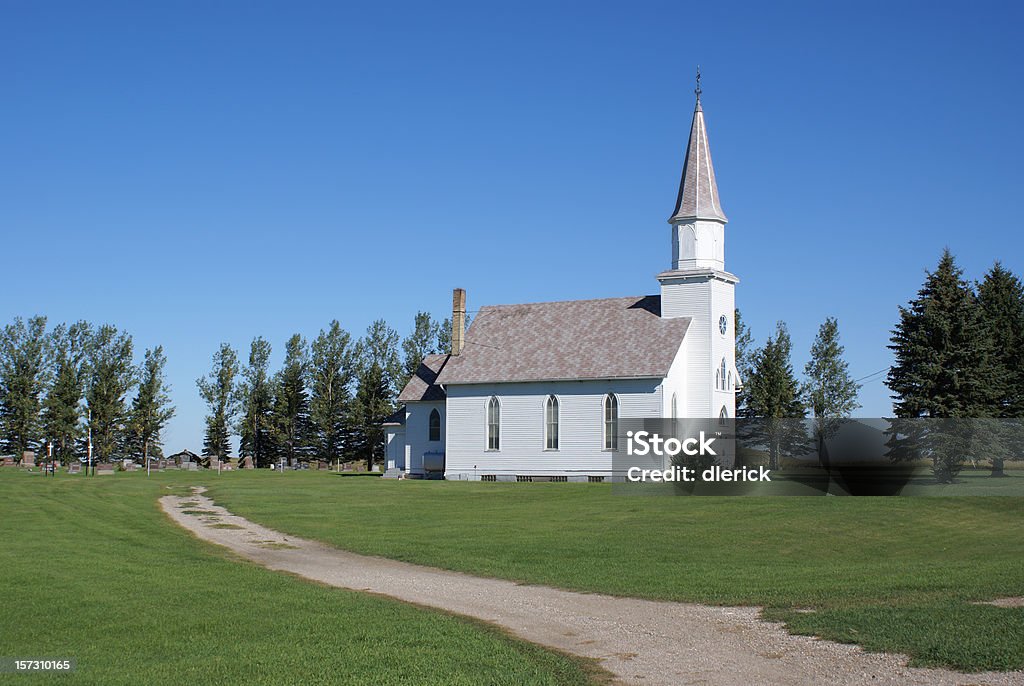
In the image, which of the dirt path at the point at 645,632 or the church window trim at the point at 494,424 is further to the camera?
the church window trim at the point at 494,424

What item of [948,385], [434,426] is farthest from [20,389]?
[948,385]

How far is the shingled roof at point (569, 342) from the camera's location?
5172 cm

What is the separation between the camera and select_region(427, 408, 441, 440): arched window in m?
59.8

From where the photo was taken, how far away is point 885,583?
57.2 feet

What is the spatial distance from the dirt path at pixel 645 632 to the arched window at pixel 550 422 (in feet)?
103

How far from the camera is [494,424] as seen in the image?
5528 cm

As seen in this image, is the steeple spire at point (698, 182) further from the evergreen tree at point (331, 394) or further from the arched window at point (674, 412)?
the evergreen tree at point (331, 394)

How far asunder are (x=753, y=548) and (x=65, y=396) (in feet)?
211

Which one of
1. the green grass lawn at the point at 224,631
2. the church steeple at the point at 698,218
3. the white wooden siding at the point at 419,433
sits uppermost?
the church steeple at the point at 698,218

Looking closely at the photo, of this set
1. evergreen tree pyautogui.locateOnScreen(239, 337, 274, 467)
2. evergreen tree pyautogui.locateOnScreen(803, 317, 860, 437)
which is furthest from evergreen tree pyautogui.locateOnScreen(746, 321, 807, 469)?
evergreen tree pyautogui.locateOnScreen(239, 337, 274, 467)

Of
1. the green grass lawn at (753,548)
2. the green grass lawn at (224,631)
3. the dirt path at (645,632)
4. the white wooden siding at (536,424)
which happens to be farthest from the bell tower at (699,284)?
the green grass lawn at (224,631)

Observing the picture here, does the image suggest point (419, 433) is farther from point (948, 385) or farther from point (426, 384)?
point (948, 385)

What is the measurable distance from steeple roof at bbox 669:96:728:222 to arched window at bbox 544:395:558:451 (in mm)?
11375

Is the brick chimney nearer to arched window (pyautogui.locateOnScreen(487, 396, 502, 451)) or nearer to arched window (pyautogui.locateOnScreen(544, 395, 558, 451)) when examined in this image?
arched window (pyautogui.locateOnScreen(487, 396, 502, 451))
